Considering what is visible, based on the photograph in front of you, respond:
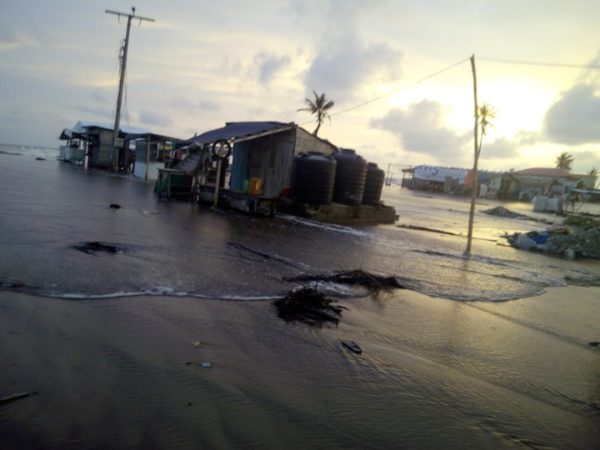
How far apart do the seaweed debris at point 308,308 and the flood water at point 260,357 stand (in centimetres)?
20

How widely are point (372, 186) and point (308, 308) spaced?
15439 mm

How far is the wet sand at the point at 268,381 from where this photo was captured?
2799 millimetres

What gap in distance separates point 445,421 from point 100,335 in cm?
320

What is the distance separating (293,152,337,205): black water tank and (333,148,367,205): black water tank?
1072 millimetres

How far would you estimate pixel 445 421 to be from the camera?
334 cm

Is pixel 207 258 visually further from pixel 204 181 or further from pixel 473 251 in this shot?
pixel 204 181

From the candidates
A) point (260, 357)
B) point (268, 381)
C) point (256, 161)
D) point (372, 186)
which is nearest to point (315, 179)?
point (372, 186)

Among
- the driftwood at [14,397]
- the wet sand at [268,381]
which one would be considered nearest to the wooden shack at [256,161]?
the wet sand at [268,381]

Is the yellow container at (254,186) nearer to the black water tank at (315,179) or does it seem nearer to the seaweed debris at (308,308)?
the black water tank at (315,179)

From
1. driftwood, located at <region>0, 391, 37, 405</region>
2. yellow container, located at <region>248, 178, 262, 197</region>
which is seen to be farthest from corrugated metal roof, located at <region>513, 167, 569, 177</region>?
driftwood, located at <region>0, 391, 37, 405</region>

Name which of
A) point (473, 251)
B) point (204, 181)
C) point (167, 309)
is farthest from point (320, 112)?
point (167, 309)

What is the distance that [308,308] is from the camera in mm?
5438

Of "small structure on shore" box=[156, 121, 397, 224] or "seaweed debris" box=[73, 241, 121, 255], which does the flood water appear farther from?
"small structure on shore" box=[156, 121, 397, 224]

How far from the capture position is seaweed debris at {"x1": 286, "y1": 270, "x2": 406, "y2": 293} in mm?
7195
